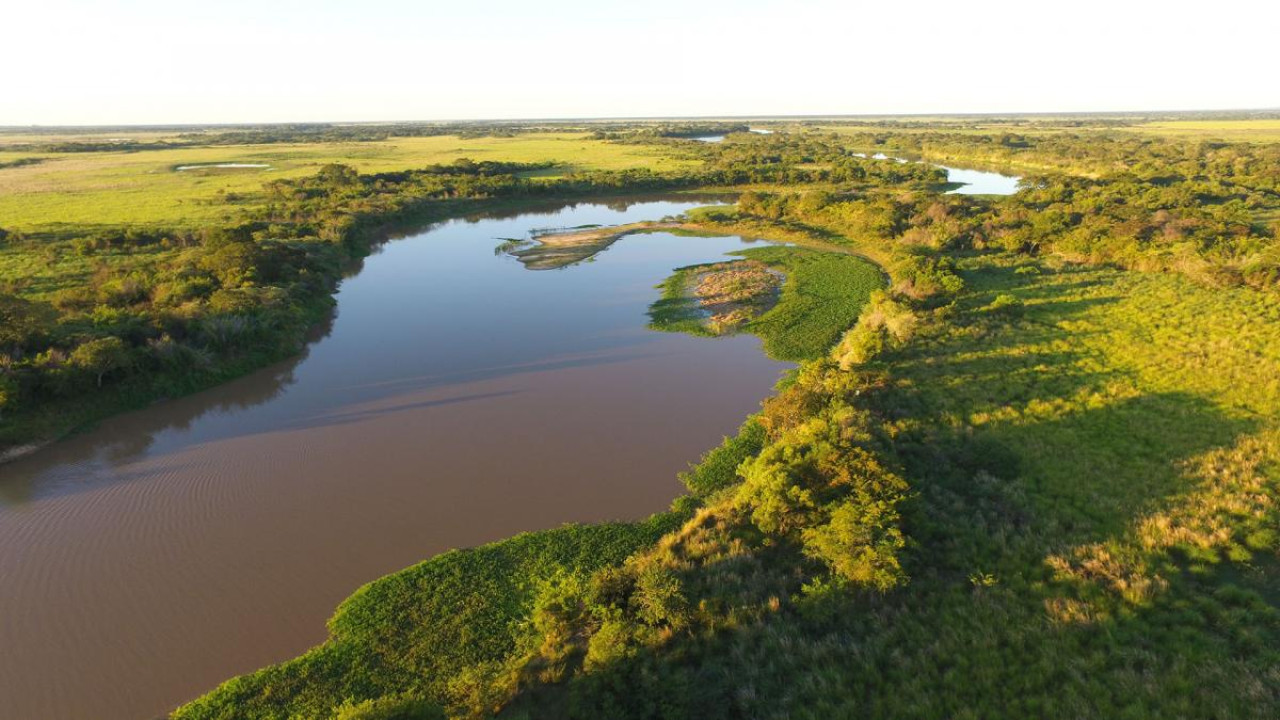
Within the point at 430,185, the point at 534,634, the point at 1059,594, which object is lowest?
the point at 534,634

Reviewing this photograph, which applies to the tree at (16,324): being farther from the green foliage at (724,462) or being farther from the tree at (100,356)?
the green foliage at (724,462)

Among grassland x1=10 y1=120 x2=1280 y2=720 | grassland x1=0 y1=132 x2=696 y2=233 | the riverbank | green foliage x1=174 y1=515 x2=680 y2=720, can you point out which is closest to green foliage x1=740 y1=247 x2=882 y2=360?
grassland x1=10 y1=120 x2=1280 y2=720

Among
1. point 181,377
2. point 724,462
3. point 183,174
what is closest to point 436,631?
point 724,462

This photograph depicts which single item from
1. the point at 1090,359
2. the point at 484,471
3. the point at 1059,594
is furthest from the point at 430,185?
the point at 1059,594

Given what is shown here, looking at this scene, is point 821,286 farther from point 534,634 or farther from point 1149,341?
point 534,634

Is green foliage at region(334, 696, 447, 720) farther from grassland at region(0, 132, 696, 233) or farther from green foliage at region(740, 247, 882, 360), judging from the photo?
grassland at region(0, 132, 696, 233)

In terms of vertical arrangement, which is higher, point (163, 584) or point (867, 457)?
point (867, 457)
